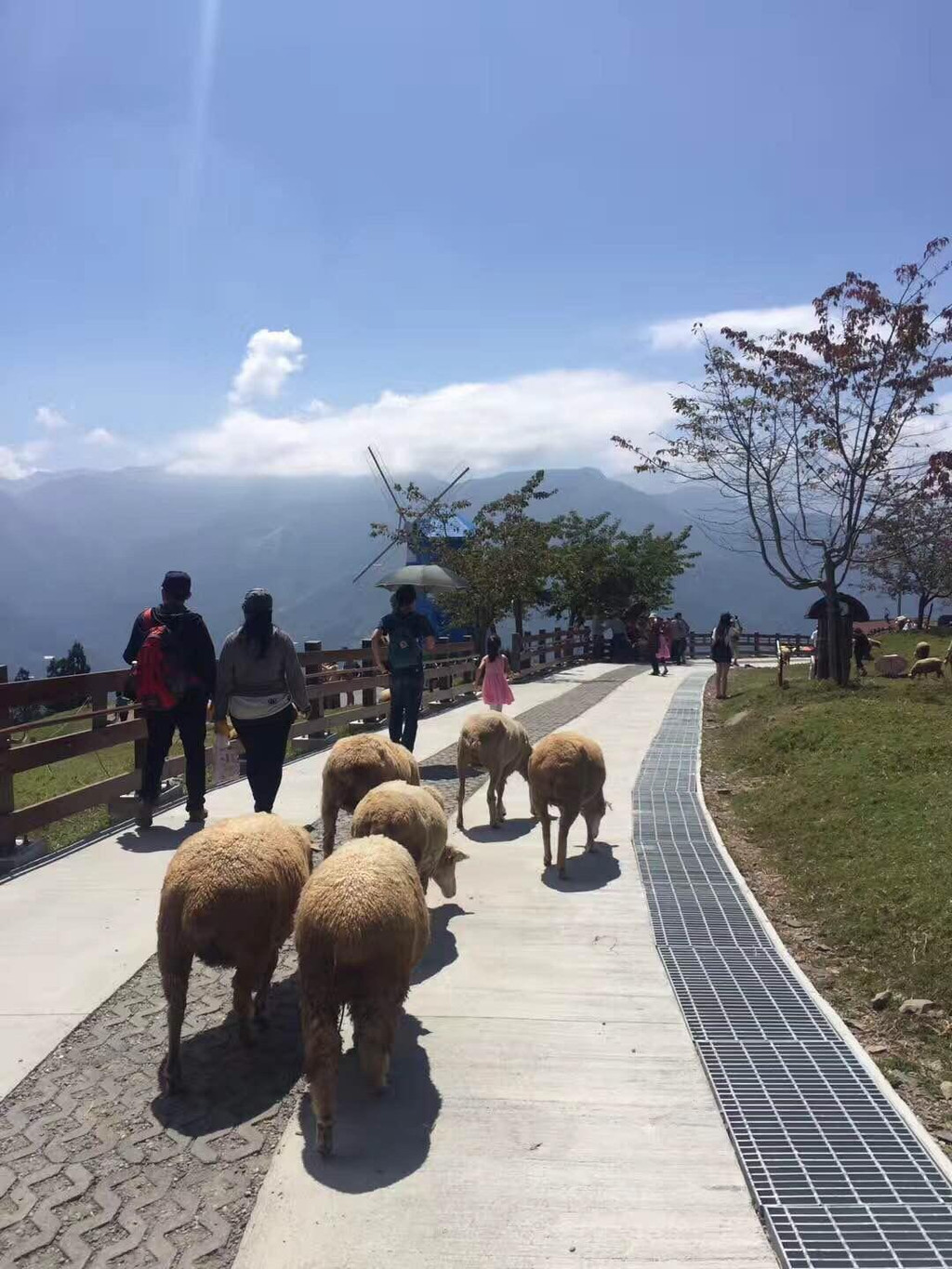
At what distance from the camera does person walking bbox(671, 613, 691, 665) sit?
3331 cm

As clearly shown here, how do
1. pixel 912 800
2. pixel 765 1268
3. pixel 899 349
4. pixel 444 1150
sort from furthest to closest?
pixel 899 349, pixel 912 800, pixel 444 1150, pixel 765 1268

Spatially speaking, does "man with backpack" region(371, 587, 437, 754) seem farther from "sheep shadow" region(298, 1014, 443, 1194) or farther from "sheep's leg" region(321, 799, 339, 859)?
"sheep shadow" region(298, 1014, 443, 1194)

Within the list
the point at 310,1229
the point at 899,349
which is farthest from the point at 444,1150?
the point at 899,349

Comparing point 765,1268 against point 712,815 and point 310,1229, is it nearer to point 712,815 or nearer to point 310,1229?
point 310,1229

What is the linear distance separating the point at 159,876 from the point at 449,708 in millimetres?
11926

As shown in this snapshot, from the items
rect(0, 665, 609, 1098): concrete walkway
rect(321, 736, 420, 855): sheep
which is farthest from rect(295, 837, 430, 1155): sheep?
rect(321, 736, 420, 855): sheep

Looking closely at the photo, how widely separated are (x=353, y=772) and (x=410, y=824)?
3.80ft

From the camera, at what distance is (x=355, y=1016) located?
11.8ft

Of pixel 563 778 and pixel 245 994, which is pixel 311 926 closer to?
pixel 245 994

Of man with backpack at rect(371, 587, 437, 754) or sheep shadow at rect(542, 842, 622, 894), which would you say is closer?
sheep shadow at rect(542, 842, 622, 894)

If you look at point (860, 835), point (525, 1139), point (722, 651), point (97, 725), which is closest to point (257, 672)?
point (97, 725)

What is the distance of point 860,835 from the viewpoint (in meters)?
7.20

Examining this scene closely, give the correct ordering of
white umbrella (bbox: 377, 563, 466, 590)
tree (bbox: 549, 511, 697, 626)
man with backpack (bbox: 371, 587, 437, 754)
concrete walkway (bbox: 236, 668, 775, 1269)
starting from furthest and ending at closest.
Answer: tree (bbox: 549, 511, 697, 626) → white umbrella (bbox: 377, 563, 466, 590) → man with backpack (bbox: 371, 587, 437, 754) → concrete walkway (bbox: 236, 668, 775, 1269)

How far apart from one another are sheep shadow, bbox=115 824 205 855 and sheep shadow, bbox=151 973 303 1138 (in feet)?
9.21
